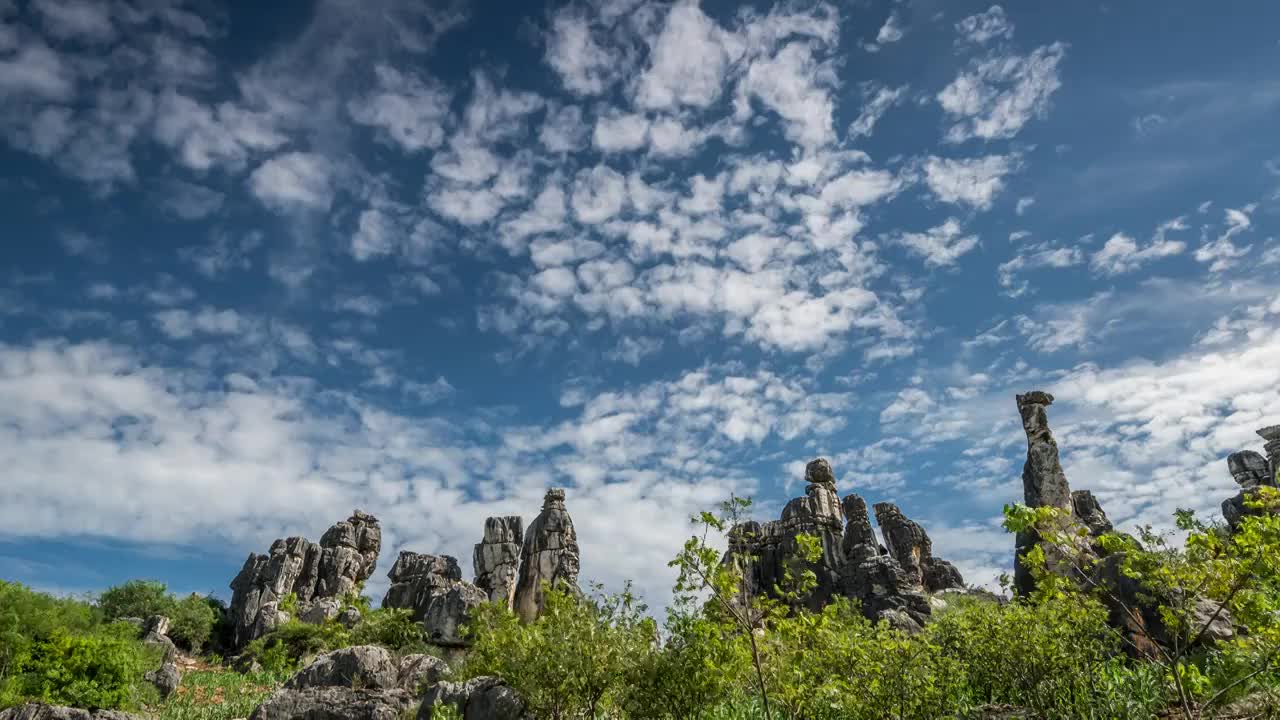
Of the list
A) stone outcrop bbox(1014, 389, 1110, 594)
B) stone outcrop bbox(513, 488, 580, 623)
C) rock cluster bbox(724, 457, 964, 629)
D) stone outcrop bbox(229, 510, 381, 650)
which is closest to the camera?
stone outcrop bbox(1014, 389, 1110, 594)

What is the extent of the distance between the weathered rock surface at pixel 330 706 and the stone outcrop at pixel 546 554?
18438 mm

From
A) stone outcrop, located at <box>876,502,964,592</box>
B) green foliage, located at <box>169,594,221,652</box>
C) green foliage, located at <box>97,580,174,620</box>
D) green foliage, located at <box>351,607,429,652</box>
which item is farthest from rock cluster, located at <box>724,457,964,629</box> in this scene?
green foliage, located at <box>97,580,174,620</box>

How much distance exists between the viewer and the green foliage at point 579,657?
1037 cm

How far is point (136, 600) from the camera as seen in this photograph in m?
52.4

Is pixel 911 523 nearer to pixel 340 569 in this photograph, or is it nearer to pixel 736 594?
pixel 340 569

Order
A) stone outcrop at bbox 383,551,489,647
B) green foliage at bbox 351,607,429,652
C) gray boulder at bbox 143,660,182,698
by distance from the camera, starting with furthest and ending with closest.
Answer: stone outcrop at bbox 383,551,489,647, green foliage at bbox 351,607,429,652, gray boulder at bbox 143,660,182,698

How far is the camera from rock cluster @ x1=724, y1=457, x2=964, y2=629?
111 feet

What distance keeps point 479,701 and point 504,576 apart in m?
25.8

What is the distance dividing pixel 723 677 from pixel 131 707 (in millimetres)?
21385

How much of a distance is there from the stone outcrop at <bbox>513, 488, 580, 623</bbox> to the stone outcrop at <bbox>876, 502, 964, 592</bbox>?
28.5 metres

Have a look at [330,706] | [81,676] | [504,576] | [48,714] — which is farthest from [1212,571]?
[504,576]

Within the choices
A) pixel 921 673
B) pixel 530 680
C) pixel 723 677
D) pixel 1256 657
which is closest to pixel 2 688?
pixel 530 680

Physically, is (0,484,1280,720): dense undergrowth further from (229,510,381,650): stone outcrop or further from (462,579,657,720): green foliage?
(229,510,381,650): stone outcrop

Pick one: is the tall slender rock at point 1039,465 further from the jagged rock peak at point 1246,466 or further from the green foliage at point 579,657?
the jagged rock peak at point 1246,466
